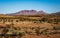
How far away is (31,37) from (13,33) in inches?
102

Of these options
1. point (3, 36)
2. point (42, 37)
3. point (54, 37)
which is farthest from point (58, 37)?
point (3, 36)

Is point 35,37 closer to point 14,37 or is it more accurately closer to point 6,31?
point 14,37

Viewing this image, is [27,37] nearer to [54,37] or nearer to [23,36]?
[23,36]

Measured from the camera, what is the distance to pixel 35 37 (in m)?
19.4

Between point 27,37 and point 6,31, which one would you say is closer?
point 27,37

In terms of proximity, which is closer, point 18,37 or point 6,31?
point 18,37

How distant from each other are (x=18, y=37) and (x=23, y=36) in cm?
81

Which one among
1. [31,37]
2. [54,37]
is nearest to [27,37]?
[31,37]

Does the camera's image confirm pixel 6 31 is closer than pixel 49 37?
No

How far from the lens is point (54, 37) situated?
64.5 feet

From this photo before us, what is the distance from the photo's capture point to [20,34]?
19.9 meters

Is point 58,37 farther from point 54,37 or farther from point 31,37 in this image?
point 31,37

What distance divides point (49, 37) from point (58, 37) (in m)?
1.10

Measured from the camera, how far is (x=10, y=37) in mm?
19141
